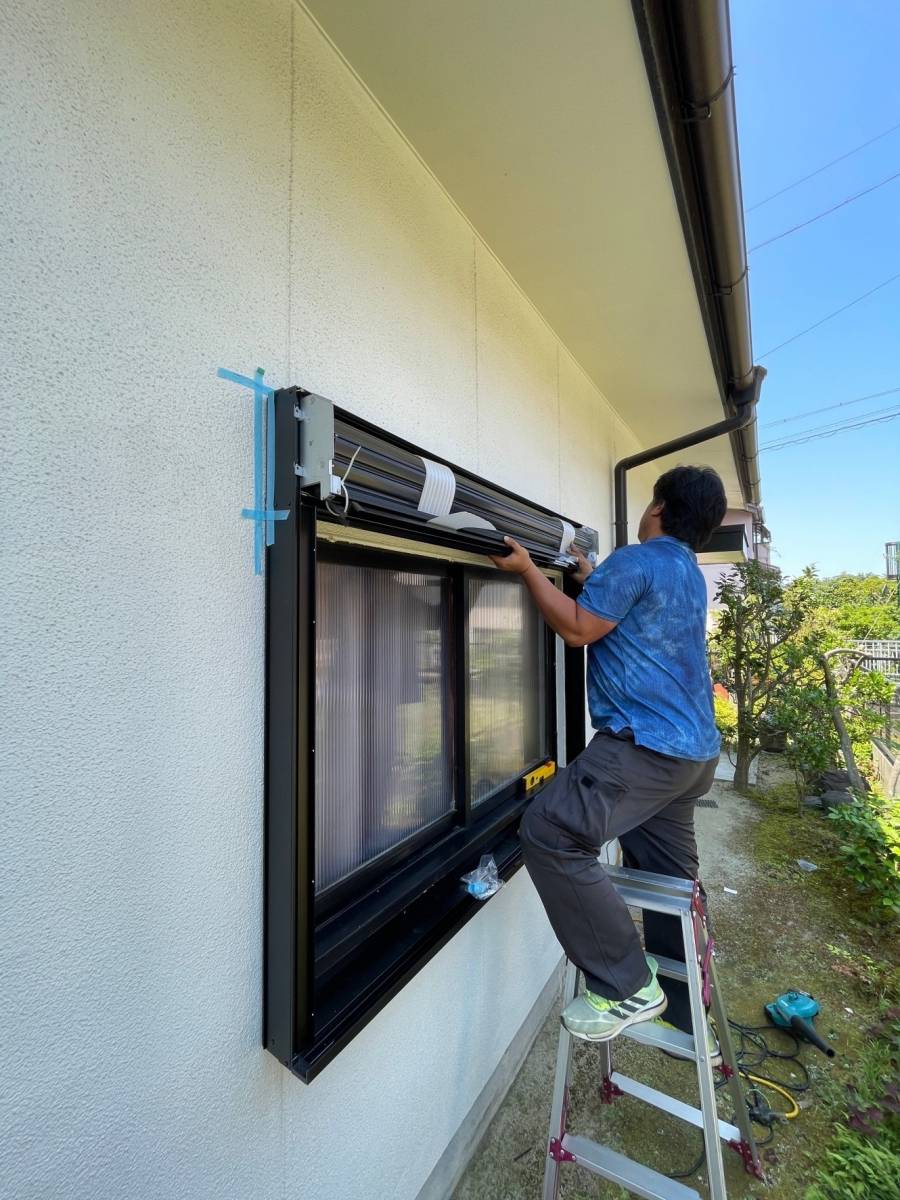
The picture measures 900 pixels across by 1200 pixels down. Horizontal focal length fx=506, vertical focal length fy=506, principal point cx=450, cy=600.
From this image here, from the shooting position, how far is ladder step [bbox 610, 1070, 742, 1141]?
1.63 metres

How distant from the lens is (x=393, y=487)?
4.24 ft

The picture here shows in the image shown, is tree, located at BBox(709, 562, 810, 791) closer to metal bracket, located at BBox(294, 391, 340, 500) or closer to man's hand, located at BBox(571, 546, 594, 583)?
man's hand, located at BBox(571, 546, 594, 583)

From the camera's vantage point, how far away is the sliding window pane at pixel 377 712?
1.39 m

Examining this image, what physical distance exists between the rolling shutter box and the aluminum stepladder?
1.32 meters

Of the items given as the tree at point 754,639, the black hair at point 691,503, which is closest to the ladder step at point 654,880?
the black hair at point 691,503

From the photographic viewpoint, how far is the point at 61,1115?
750mm

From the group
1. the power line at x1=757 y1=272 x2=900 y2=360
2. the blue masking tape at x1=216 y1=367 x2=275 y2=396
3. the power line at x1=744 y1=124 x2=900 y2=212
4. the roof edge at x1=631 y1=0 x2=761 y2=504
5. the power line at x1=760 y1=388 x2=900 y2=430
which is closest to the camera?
the blue masking tape at x1=216 y1=367 x2=275 y2=396

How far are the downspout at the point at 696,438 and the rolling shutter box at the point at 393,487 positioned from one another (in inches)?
89.3

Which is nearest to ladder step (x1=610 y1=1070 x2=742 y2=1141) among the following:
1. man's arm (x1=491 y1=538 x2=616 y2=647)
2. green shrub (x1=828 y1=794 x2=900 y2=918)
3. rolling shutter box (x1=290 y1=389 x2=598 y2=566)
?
man's arm (x1=491 y1=538 x2=616 y2=647)

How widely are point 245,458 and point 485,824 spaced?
1656 millimetres

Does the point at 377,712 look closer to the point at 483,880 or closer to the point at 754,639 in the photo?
the point at 483,880

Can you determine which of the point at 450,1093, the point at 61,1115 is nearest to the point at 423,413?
the point at 61,1115

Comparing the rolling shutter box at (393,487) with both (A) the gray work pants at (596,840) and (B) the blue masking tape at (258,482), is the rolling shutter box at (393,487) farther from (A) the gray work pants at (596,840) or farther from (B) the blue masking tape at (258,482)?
(A) the gray work pants at (596,840)

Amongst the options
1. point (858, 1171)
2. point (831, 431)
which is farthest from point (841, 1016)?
point (831, 431)
